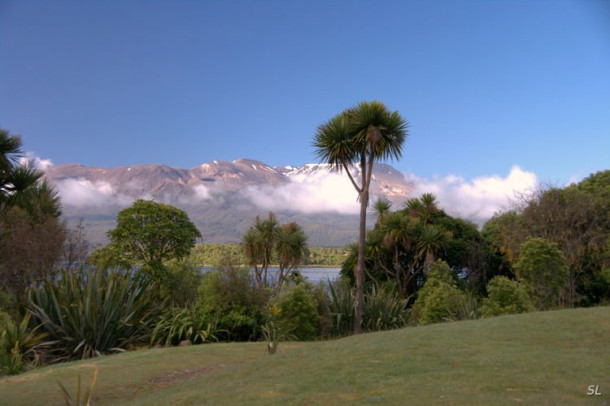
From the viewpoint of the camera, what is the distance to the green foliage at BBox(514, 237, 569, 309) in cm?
1786

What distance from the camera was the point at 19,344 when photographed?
1438 cm

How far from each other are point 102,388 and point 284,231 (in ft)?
92.2

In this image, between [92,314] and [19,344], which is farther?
[92,314]

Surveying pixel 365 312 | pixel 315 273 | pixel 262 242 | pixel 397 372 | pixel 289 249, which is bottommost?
pixel 315 273

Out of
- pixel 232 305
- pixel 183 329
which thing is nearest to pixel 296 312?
pixel 232 305

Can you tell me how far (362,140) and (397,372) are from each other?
14.1 metres

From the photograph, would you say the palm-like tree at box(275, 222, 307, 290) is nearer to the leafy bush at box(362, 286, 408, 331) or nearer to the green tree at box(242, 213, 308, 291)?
the green tree at box(242, 213, 308, 291)

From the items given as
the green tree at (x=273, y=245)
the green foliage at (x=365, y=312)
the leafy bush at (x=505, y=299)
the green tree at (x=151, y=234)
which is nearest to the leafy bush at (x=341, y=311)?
the green foliage at (x=365, y=312)

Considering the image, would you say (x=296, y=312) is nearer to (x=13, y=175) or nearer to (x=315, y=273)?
(x=13, y=175)

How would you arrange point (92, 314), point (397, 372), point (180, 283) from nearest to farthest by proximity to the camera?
point (397, 372)
point (92, 314)
point (180, 283)

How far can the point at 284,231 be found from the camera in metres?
37.2

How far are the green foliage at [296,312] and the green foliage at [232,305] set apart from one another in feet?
4.78

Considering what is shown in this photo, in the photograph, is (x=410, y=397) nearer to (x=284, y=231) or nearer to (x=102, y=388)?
(x=102, y=388)

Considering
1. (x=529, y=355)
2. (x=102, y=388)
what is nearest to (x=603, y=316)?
(x=529, y=355)
